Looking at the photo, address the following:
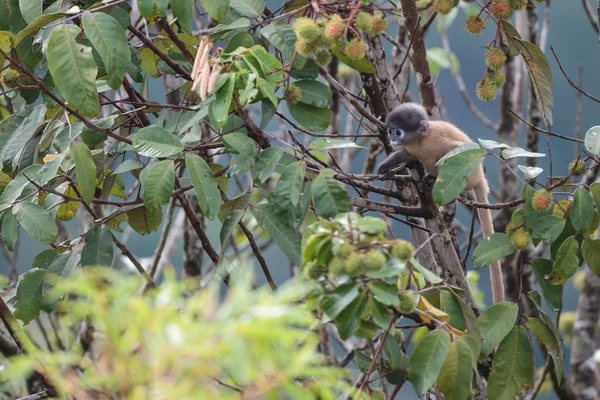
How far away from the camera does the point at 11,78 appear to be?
6.52ft

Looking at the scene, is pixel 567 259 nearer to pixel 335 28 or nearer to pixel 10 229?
pixel 335 28

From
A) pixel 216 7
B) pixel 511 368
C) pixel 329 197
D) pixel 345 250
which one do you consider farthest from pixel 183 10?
pixel 511 368

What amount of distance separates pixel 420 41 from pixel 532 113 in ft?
5.77

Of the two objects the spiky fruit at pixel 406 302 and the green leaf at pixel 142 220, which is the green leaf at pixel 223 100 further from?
the green leaf at pixel 142 220

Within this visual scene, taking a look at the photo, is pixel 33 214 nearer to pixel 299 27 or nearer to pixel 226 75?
pixel 226 75

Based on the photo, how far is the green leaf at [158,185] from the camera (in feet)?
5.53

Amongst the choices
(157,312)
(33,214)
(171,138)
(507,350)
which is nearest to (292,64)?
(171,138)

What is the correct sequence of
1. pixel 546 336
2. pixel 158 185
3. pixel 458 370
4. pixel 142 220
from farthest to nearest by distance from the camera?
pixel 142 220
pixel 546 336
pixel 158 185
pixel 458 370

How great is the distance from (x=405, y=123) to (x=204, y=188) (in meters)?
0.85

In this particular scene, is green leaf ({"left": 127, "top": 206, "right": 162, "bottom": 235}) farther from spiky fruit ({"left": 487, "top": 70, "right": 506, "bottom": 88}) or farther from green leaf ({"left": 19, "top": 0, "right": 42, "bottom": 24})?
spiky fruit ({"left": 487, "top": 70, "right": 506, "bottom": 88})

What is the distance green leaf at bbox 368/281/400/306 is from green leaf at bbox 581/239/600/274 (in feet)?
2.48

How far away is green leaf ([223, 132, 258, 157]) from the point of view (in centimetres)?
169

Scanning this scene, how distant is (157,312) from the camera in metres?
0.79

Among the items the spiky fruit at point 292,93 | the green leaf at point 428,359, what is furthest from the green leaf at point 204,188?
the green leaf at point 428,359
